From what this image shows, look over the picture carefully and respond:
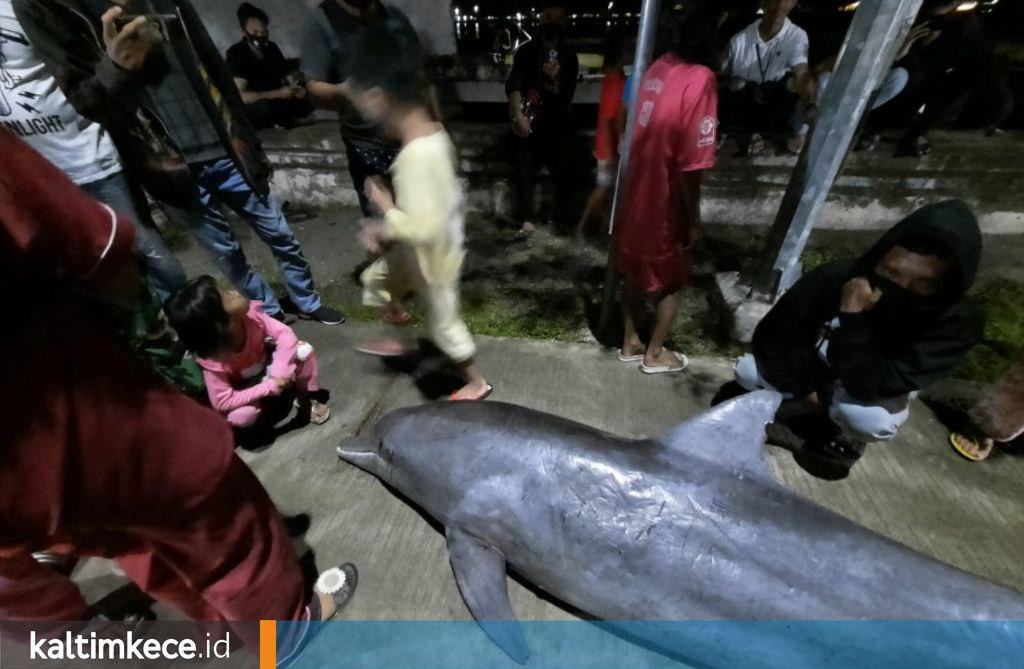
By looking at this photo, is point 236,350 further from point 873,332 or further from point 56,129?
point 873,332

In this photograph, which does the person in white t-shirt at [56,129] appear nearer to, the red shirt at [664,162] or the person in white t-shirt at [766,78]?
the red shirt at [664,162]

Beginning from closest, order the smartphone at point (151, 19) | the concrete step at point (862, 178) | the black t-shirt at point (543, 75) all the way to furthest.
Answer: the smartphone at point (151, 19)
the black t-shirt at point (543, 75)
the concrete step at point (862, 178)

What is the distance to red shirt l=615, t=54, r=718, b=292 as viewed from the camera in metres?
2.53

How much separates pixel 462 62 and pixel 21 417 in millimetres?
7317

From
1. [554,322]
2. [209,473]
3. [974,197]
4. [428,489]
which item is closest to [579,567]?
[428,489]

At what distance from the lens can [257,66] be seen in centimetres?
636

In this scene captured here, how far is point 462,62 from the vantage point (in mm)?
6973

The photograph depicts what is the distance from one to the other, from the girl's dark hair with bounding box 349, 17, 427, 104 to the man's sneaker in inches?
79.7

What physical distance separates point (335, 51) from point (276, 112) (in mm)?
3496

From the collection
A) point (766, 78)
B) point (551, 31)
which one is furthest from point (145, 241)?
point (766, 78)

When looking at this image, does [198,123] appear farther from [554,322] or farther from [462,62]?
[462,62]

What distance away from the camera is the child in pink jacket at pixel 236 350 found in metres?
2.27

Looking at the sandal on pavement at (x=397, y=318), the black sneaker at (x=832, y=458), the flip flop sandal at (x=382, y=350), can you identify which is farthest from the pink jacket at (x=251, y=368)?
the black sneaker at (x=832, y=458)

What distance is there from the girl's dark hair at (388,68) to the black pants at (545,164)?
117 inches
